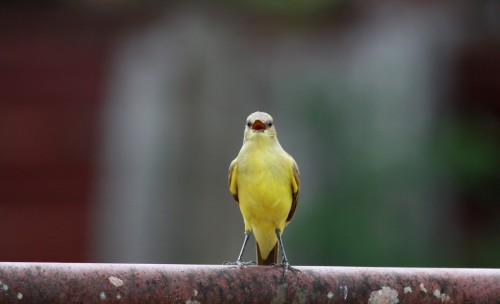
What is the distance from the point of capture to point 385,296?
2822 mm

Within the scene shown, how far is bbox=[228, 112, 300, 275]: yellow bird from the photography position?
3.95 m

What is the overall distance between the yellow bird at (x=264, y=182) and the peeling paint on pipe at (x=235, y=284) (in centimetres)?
98

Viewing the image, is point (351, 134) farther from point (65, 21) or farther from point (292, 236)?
point (65, 21)

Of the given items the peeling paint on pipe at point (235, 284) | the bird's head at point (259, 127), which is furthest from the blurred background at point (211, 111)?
the peeling paint on pipe at point (235, 284)

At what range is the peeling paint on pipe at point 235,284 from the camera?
2629 mm

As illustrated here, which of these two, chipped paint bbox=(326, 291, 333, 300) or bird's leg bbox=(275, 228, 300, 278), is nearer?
chipped paint bbox=(326, 291, 333, 300)

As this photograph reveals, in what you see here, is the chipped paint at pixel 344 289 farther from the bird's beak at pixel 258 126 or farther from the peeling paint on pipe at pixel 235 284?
the bird's beak at pixel 258 126

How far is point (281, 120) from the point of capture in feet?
25.8

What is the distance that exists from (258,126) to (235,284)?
1311 millimetres

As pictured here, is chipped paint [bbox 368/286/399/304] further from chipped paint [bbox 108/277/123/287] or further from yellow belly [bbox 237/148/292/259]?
yellow belly [bbox 237/148/292/259]

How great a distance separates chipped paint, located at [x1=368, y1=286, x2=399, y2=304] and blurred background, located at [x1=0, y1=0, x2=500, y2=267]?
15.8 feet

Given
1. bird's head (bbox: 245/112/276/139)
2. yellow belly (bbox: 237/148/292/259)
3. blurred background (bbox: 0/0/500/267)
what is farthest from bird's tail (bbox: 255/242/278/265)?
blurred background (bbox: 0/0/500/267)

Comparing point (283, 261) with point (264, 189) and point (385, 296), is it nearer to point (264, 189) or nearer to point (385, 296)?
point (264, 189)

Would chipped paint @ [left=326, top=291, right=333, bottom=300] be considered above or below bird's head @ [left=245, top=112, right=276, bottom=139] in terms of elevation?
below
